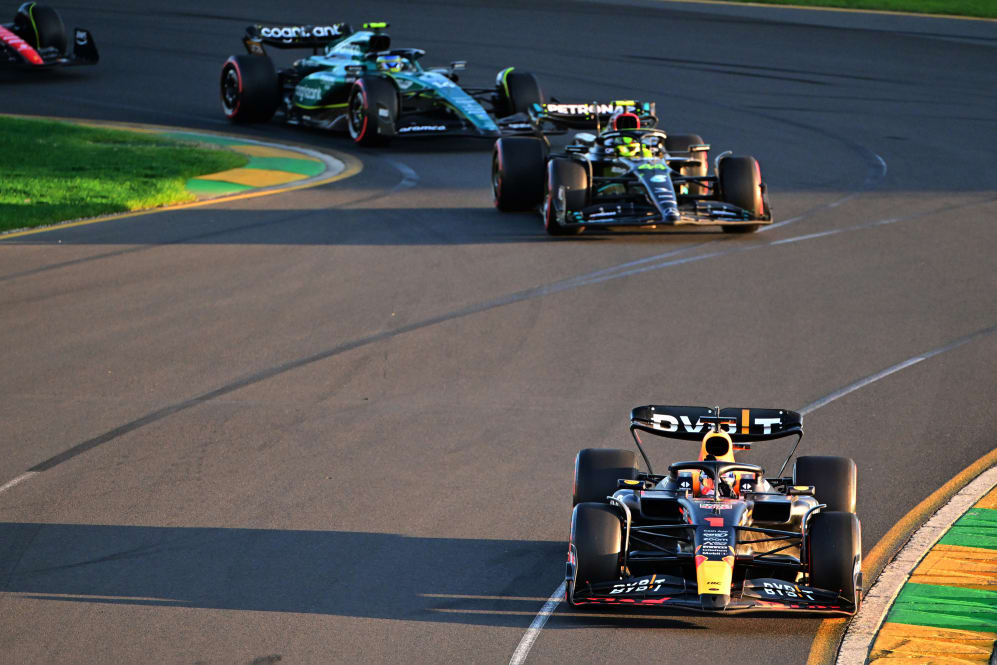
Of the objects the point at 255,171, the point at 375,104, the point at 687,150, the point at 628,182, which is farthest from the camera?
the point at 375,104

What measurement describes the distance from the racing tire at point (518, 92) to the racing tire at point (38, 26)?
9.93m

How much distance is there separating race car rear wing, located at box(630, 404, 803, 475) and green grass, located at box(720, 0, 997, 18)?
32194mm

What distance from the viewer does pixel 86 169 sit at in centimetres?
2019

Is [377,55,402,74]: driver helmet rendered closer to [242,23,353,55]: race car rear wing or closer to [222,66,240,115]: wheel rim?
[242,23,353,55]: race car rear wing

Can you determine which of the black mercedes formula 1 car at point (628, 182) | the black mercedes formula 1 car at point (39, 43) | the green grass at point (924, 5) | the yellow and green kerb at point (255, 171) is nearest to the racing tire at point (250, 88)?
the yellow and green kerb at point (255, 171)

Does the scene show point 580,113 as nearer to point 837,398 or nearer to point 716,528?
point 837,398

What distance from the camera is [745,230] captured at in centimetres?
1738

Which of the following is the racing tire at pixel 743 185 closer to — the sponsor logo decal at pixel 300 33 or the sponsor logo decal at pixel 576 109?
the sponsor logo decal at pixel 576 109

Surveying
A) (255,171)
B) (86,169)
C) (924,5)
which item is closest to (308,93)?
(255,171)

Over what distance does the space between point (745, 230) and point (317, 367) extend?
23.8 feet

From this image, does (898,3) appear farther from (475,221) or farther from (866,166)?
(475,221)

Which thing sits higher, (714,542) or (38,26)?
(38,26)

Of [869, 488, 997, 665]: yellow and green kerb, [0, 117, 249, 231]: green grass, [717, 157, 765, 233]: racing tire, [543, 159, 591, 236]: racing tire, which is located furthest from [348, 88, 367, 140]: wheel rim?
[869, 488, 997, 665]: yellow and green kerb

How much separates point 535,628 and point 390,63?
54.6 feet
